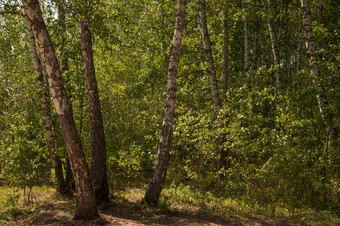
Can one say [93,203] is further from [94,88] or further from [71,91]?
[71,91]

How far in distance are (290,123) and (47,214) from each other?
6483 millimetres

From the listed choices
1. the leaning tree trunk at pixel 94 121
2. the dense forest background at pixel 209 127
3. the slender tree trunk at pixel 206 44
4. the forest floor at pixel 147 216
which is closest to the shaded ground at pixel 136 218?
the forest floor at pixel 147 216

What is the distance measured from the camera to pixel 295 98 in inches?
376

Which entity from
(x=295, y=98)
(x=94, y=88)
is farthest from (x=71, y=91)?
(x=295, y=98)

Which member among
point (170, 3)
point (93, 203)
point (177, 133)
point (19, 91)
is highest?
point (170, 3)

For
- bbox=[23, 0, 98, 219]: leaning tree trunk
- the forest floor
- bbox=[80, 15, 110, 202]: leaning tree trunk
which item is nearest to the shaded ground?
the forest floor

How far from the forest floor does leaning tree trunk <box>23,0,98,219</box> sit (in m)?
0.39

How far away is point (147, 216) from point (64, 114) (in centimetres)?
306

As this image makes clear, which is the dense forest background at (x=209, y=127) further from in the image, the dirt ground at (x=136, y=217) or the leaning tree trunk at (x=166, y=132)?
the leaning tree trunk at (x=166, y=132)

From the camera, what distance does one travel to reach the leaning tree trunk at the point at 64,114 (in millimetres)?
5867

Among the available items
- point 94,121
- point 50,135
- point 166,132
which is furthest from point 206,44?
point 50,135

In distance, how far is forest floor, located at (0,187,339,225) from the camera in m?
6.80

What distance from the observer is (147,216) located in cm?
721

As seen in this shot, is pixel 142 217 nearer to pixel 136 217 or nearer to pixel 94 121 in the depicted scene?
pixel 136 217
